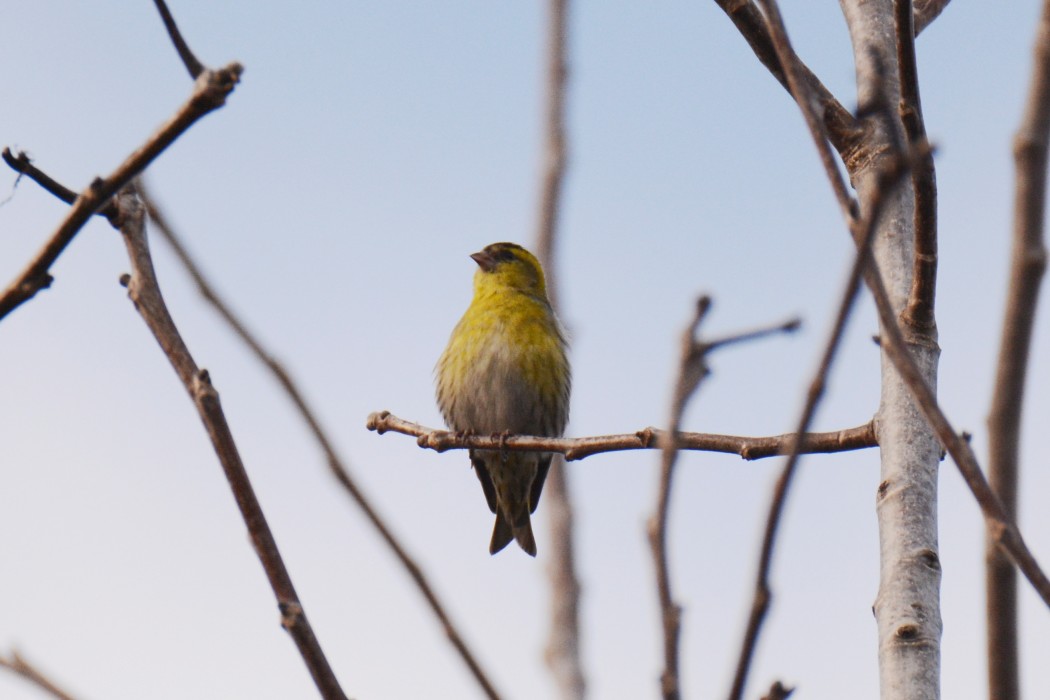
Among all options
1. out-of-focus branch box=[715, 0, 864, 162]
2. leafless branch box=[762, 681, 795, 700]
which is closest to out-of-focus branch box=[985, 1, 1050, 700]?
leafless branch box=[762, 681, 795, 700]

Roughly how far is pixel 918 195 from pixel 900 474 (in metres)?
0.59

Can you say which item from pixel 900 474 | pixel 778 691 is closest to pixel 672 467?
pixel 778 691

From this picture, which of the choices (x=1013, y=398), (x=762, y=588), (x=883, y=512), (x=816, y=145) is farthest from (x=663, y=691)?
(x=883, y=512)

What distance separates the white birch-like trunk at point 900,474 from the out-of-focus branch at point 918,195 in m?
0.05

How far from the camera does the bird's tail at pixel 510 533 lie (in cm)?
832

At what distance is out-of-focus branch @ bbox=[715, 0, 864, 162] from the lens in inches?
135

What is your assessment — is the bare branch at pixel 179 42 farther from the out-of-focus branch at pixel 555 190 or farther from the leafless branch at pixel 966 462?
the out-of-focus branch at pixel 555 190

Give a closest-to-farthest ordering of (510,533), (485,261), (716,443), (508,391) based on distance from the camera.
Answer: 1. (716,443)
2. (508,391)
3. (510,533)
4. (485,261)

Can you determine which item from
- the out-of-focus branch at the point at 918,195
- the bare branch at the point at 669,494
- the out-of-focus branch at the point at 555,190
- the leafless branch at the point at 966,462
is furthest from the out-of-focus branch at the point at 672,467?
the out-of-focus branch at the point at 555,190

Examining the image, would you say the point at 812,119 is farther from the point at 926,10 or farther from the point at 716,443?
the point at 926,10

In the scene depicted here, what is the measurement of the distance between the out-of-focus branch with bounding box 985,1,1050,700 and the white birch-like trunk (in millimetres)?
767

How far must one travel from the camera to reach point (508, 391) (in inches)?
320

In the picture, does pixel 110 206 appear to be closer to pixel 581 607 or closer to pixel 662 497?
pixel 662 497

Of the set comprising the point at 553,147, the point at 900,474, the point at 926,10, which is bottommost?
the point at 900,474
